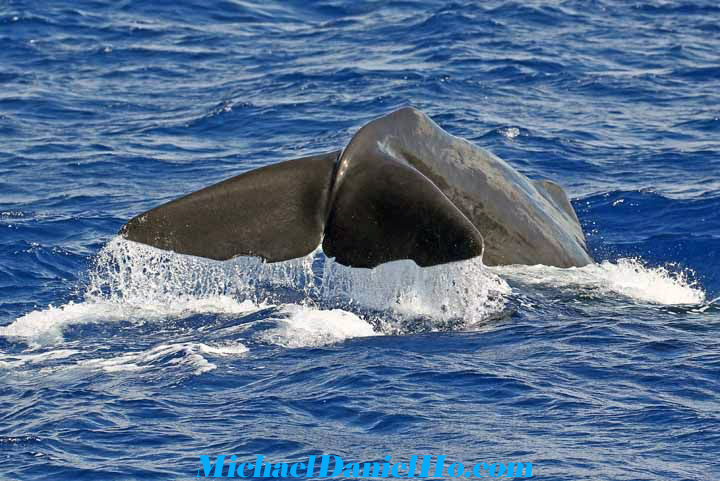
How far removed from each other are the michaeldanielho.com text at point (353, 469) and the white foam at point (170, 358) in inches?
67.4

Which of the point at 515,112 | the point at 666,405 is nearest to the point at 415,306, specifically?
the point at 666,405

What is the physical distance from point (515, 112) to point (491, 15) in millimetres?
7452

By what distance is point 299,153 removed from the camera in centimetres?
1841

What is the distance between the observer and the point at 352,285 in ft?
34.8

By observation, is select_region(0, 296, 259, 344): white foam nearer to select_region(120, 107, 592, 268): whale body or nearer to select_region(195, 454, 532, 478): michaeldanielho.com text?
select_region(120, 107, 592, 268): whale body

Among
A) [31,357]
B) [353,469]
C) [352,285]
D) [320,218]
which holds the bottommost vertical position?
[31,357]

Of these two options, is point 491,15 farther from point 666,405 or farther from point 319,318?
point 666,405

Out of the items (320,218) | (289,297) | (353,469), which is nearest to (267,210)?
(320,218)

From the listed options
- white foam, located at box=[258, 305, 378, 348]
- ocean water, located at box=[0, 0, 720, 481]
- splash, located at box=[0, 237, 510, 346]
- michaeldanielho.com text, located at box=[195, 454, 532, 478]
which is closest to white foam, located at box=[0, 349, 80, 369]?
ocean water, located at box=[0, 0, 720, 481]

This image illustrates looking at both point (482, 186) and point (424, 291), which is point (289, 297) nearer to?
point (424, 291)

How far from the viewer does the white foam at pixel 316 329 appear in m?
10.0

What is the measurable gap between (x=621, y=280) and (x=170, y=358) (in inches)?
167

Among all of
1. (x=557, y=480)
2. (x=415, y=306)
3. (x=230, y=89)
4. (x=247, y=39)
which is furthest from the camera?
(x=247, y=39)

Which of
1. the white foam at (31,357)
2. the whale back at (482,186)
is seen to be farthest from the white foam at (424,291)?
the white foam at (31,357)
